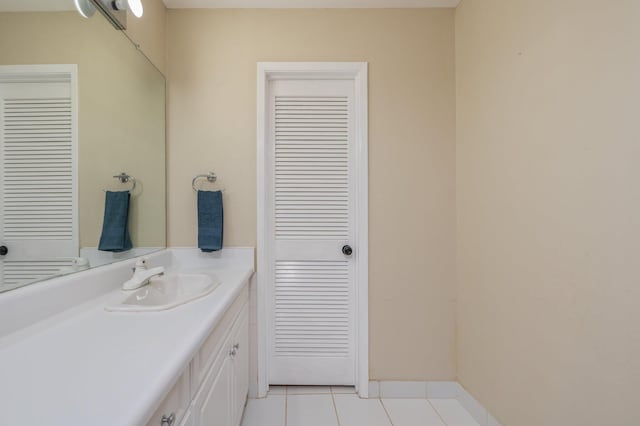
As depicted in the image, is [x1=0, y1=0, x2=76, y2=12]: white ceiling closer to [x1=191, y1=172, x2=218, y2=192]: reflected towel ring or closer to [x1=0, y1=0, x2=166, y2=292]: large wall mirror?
[x1=0, y1=0, x2=166, y2=292]: large wall mirror

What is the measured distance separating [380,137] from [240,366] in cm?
159

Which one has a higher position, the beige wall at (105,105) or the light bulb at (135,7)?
the light bulb at (135,7)

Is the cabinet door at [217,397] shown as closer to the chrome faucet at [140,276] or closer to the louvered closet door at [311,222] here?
the chrome faucet at [140,276]

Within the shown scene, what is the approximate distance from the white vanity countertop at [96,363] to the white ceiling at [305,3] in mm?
1824

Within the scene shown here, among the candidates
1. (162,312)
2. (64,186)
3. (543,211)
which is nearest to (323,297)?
(162,312)

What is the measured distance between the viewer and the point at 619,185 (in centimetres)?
94

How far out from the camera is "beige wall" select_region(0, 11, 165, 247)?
0.98 meters

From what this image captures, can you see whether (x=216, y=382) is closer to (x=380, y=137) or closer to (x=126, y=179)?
(x=126, y=179)

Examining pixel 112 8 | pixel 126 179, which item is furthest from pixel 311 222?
pixel 112 8

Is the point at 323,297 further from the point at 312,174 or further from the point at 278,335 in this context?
the point at 312,174

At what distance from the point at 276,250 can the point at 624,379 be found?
166cm

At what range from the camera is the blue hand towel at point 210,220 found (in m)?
1.78

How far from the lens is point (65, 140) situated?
1.08 m

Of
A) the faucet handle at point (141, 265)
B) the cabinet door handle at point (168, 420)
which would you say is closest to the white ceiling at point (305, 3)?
A: the faucet handle at point (141, 265)
